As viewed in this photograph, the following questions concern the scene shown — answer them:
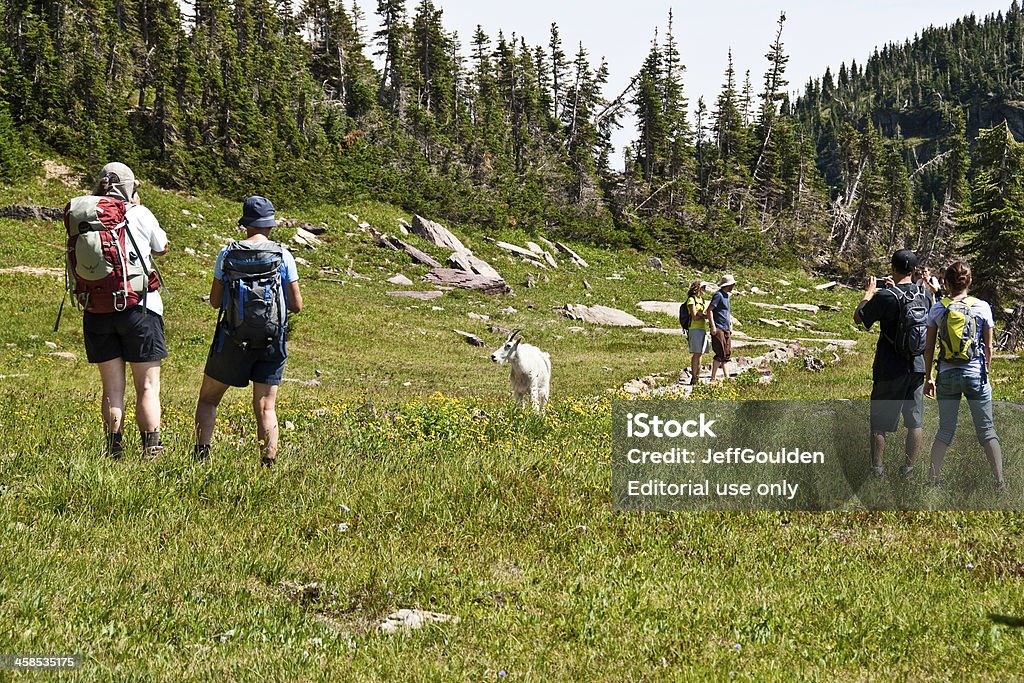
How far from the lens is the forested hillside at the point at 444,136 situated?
41219 mm

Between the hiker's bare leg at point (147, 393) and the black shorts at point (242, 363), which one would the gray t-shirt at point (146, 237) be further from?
the black shorts at point (242, 363)

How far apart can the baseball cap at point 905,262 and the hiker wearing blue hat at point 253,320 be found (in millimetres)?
5968

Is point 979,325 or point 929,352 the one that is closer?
point 979,325

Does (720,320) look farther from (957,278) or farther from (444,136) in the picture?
(444,136)

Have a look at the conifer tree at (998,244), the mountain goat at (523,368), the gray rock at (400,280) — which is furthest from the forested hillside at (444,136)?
the mountain goat at (523,368)

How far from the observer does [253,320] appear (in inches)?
246

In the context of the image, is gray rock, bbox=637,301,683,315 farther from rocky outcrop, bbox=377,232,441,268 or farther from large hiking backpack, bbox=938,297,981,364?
large hiking backpack, bbox=938,297,981,364

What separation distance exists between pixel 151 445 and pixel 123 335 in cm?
101

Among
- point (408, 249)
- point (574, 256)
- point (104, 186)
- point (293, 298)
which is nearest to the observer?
point (104, 186)

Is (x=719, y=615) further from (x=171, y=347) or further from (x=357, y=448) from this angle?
(x=171, y=347)

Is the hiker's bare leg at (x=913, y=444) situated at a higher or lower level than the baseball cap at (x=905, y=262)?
lower

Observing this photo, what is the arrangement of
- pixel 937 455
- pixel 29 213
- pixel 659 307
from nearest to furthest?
1. pixel 937 455
2. pixel 29 213
3. pixel 659 307

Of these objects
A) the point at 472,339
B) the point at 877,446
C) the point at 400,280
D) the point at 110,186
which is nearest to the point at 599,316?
the point at 400,280

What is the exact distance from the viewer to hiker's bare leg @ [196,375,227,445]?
6746 millimetres
